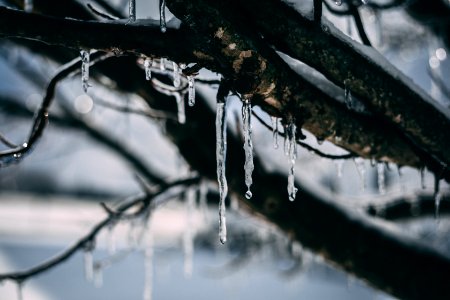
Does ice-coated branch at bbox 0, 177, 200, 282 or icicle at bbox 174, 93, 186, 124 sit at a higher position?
icicle at bbox 174, 93, 186, 124

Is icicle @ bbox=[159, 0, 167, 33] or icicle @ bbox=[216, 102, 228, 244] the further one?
icicle @ bbox=[216, 102, 228, 244]

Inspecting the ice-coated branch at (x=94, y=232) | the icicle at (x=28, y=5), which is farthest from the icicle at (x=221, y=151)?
the icicle at (x=28, y=5)

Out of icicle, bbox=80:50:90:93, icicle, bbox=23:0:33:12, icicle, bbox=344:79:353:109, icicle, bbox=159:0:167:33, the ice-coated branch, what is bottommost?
the ice-coated branch

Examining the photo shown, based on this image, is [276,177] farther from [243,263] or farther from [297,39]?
[243,263]

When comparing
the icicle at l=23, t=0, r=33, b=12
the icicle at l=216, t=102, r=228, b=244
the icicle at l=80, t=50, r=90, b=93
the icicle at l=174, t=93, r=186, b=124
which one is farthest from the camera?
the icicle at l=174, t=93, r=186, b=124

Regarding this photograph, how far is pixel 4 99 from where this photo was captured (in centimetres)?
365

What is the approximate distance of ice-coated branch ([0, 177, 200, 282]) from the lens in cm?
230

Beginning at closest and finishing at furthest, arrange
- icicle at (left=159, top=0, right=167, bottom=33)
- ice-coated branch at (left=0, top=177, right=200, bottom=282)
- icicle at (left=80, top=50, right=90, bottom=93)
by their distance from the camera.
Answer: icicle at (left=159, top=0, right=167, bottom=33), icicle at (left=80, top=50, right=90, bottom=93), ice-coated branch at (left=0, top=177, right=200, bottom=282)

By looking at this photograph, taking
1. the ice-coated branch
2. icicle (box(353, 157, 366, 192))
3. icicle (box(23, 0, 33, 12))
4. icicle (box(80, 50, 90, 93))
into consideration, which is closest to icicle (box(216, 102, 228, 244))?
icicle (box(80, 50, 90, 93))

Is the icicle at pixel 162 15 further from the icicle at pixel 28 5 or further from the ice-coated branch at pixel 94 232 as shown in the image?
the ice-coated branch at pixel 94 232

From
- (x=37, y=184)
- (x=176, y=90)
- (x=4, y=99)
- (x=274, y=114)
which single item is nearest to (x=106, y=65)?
Result: (x=176, y=90)

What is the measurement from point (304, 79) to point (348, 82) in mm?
158

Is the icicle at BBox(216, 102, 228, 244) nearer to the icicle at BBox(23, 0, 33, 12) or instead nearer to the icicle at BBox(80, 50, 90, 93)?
the icicle at BBox(80, 50, 90, 93)

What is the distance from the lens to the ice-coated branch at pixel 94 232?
7.55 feet
